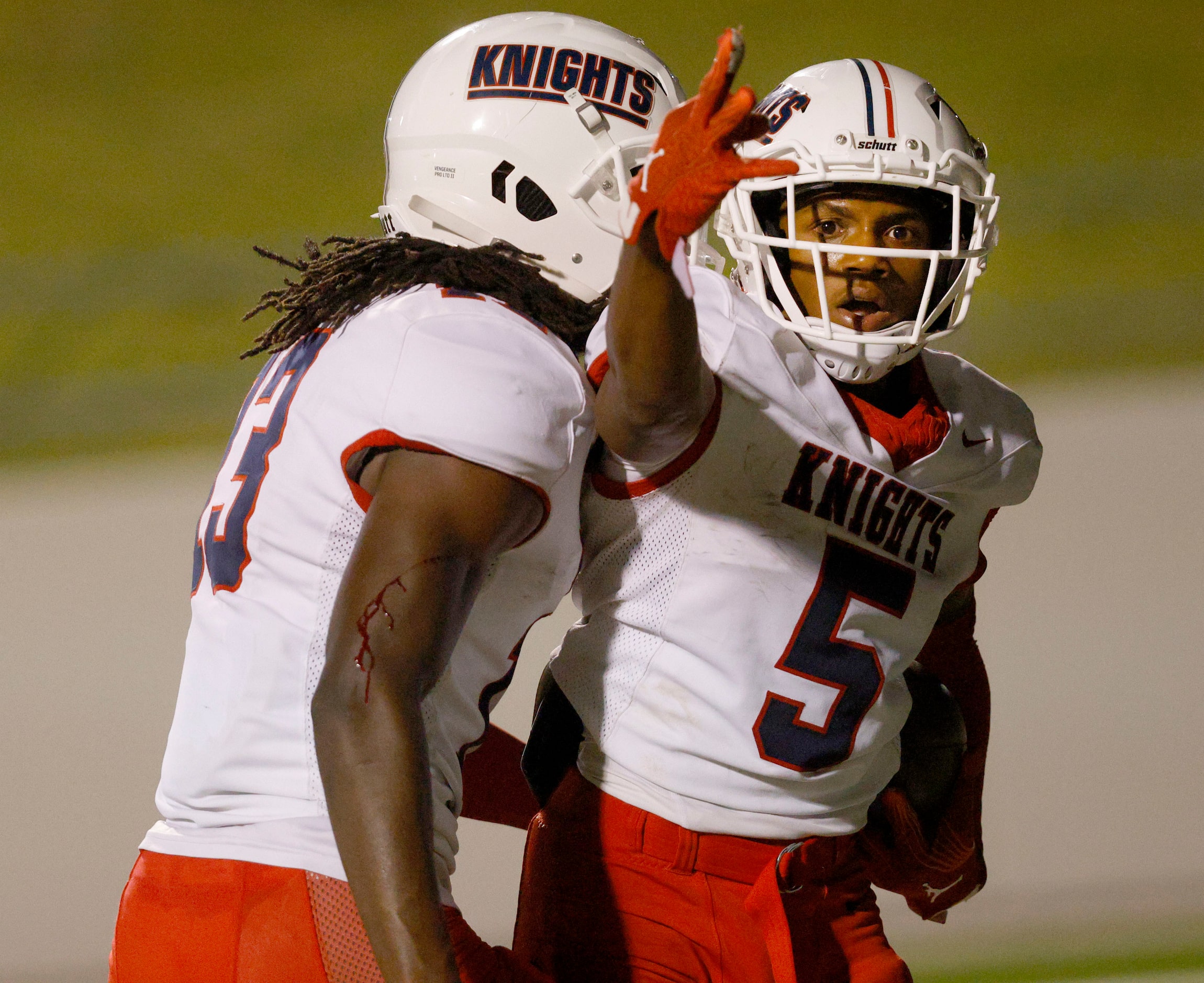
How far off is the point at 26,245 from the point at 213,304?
0.61 m

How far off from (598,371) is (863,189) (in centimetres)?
33

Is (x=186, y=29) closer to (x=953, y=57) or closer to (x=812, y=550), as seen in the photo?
(x=953, y=57)

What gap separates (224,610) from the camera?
89cm

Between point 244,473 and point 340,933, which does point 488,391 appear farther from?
point 340,933

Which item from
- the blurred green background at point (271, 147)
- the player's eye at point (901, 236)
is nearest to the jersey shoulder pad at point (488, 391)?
the player's eye at point (901, 236)

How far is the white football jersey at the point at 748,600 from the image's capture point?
40.1 inches

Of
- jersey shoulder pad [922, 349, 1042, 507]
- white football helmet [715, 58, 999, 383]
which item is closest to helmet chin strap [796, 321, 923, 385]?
white football helmet [715, 58, 999, 383]

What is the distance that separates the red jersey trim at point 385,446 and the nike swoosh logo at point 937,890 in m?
0.72

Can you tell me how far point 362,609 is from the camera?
0.78 m

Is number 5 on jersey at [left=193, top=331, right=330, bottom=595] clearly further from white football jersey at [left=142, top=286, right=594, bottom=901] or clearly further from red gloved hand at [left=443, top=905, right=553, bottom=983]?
red gloved hand at [left=443, top=905, right=553, bottom=983]

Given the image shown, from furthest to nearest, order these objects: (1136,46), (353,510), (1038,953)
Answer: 1. (1136,46)
2. (1038,953)
3. (353,510)

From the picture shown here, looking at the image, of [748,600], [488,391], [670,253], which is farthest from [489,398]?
[748,600]

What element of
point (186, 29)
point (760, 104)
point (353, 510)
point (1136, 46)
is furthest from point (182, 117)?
point (353, 510)

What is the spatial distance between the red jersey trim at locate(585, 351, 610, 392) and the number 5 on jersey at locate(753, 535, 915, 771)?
0.26 meters
